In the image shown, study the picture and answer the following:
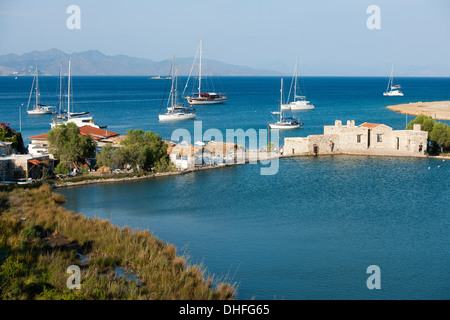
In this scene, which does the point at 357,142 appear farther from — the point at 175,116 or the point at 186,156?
the point at 175,116

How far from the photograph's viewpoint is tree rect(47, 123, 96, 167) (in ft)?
88.1

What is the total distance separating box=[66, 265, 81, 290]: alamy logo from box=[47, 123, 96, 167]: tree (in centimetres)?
1527

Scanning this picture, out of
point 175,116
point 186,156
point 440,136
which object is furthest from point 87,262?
point 175,116

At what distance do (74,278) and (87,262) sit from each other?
6.43 feet

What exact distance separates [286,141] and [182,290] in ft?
79.7

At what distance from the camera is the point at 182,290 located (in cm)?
1170

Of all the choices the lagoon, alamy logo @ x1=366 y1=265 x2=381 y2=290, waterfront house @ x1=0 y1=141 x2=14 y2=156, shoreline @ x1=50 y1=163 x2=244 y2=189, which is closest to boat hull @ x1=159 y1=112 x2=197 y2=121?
the lagoon

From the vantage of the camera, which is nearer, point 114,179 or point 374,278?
point 374,278

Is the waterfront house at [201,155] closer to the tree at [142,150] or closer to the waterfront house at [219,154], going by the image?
the waterfront house at [219,154]

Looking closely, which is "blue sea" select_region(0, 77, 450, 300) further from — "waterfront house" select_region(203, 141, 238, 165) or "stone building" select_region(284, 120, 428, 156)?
"stone building" select_region(284, 120, 428, 156)

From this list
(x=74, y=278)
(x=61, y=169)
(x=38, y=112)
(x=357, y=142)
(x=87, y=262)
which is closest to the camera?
(x=74, y=278)

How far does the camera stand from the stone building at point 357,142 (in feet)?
111

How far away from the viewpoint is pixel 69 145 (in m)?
26.9
